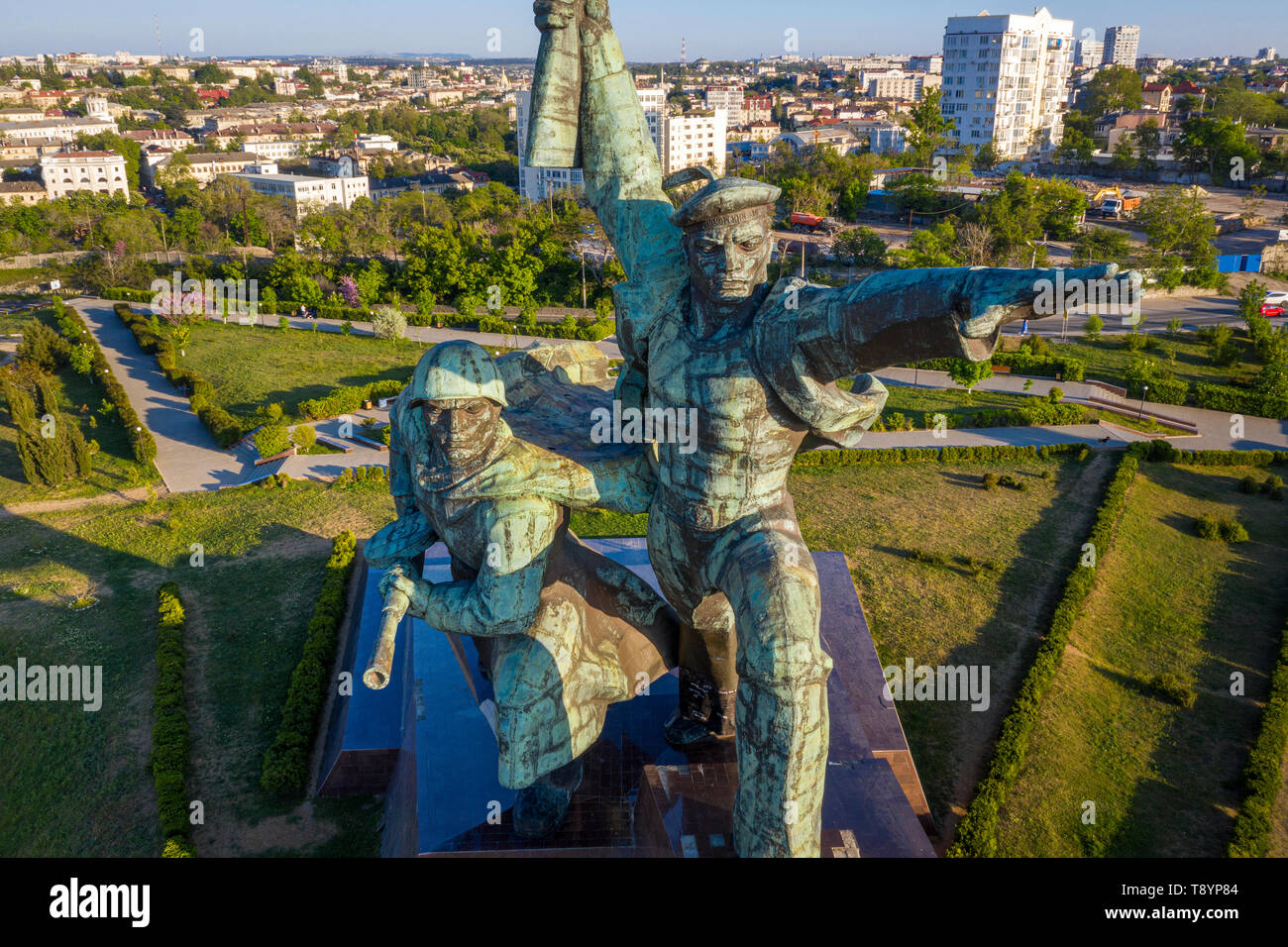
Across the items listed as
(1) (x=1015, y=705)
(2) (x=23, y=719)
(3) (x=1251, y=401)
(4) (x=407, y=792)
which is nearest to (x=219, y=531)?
(2) (x=23, y=719)

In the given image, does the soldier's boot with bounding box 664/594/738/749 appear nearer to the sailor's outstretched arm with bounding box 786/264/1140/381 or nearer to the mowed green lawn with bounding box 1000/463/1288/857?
the sailor's outstretched arm with bounding box 786/264/1140/381

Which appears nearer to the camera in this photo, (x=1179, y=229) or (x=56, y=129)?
(x=1179, y=229)

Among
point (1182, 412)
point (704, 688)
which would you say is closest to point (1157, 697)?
point (704, 688)

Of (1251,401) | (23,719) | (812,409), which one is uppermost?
(812,409)

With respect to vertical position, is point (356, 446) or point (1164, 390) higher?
point (1164, 390)

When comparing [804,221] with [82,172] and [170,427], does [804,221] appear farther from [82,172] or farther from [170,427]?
[82,172]
